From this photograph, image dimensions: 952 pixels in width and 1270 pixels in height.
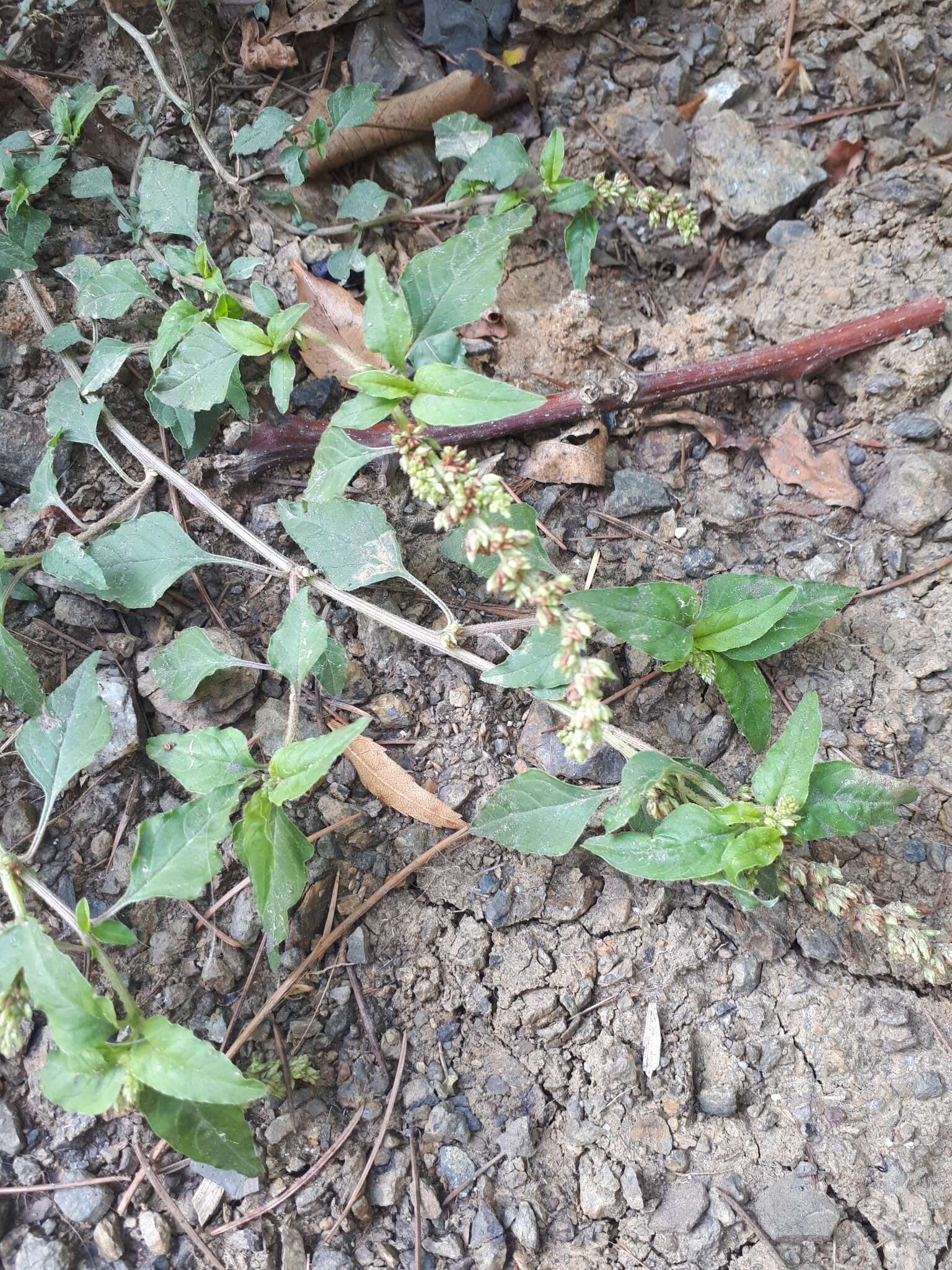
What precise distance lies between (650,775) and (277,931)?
1003mm

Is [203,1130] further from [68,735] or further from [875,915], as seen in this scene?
[875,915]

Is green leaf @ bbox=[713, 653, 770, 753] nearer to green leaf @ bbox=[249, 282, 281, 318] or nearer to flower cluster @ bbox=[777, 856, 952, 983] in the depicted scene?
flower cluster @ bbox=[777, 856, 952, 983]

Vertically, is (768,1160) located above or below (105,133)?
below

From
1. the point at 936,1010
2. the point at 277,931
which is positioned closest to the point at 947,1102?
the point at 936,1010

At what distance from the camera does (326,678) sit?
245 cm

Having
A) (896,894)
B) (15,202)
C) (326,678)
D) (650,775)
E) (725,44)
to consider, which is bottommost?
(896,894)

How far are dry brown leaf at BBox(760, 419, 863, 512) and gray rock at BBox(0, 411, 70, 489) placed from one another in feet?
7.77

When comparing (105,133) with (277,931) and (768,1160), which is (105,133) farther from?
(768,1160)

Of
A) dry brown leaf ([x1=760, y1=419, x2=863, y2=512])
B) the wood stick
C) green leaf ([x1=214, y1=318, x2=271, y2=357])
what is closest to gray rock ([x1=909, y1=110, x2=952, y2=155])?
the wood stick

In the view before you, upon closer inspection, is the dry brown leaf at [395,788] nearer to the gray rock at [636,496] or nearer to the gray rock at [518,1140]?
the gray rock at [518,1140]

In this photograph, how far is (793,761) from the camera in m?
2.09

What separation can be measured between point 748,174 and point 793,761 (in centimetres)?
229

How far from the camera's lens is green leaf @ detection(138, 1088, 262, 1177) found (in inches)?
70.9

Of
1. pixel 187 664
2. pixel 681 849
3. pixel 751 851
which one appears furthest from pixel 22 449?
pixel 751 851
